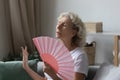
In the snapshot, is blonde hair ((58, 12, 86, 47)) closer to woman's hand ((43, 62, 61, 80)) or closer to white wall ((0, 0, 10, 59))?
woman's hand ((43, 62, 61, 80))

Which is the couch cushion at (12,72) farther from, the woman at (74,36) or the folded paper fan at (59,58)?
the folded paper fan at (59,58)

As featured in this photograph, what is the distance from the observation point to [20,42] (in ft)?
9.88

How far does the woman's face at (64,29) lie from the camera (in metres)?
2.02

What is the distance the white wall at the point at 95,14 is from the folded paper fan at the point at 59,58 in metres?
1.03

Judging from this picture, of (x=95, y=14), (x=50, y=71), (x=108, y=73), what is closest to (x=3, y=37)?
(x=95, y=14)

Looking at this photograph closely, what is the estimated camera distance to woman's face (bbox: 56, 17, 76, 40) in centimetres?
202

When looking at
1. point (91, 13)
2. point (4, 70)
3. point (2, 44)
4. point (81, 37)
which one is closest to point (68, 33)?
point (81, 37)

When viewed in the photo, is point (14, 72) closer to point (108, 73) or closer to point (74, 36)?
point (74, 36)

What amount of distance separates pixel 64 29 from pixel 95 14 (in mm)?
1011

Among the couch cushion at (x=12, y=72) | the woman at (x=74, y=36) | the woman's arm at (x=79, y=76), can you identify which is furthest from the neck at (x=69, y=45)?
the couch cushion at (x=12, y=72)

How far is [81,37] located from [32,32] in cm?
118

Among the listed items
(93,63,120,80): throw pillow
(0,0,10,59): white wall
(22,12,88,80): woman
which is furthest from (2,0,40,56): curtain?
(93,63,120,80): throw pillow

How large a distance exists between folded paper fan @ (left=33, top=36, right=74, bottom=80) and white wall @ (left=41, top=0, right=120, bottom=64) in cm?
103

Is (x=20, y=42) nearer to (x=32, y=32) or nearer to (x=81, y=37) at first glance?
(x=32, y=32)
